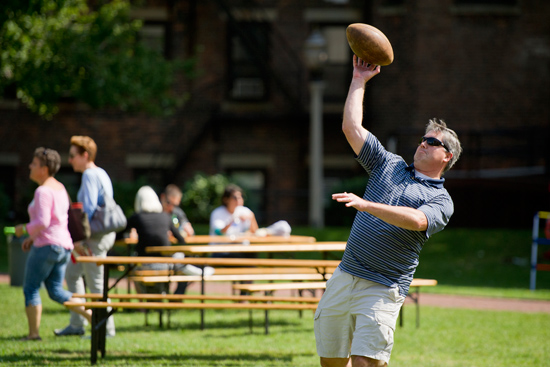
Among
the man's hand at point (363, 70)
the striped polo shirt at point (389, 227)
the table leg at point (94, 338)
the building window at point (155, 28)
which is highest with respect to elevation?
the building window at point (155, 28)

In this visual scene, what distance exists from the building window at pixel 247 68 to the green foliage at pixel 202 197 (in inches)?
137

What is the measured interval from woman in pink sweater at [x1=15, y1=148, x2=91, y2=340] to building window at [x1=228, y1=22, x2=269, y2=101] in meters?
13.7

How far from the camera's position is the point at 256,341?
312 inches

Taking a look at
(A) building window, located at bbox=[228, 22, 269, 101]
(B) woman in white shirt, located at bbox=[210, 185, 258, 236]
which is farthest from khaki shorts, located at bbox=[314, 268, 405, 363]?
(A) building window, located at bbox=[228, 22, 269, 101]

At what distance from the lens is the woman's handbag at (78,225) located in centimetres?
734

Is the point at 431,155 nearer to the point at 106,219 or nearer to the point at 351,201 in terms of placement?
the point at 351,201

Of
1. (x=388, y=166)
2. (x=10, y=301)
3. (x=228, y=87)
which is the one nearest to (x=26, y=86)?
(x=10, y=301)

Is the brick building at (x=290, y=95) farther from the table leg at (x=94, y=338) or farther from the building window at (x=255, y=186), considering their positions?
the table leg at (x=94, y=338)

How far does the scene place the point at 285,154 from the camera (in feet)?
68.3

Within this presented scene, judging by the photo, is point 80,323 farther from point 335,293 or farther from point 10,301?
point 335,293

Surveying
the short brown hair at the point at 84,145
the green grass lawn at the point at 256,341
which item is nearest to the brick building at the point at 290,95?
the green grass lawn at the point at 256,341

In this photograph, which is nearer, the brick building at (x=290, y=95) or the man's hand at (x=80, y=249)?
the man's hand at (x=80, y=249)

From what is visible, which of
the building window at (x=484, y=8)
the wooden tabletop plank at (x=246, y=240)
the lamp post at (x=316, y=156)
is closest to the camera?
the wooden tabletop plank at (x=246, y=240)

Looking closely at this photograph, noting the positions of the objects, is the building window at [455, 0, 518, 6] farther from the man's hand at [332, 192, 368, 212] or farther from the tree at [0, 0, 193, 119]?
the man's hand at [332, 192, 368, 212]
